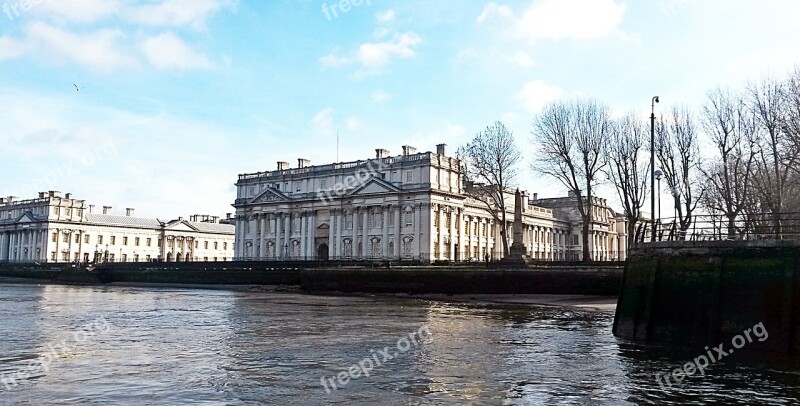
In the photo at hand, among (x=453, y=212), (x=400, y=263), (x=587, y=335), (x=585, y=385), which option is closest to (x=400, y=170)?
(x=453, y=212)

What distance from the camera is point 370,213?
9656 cm

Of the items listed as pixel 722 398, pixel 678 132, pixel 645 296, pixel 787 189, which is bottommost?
pixel 722 398

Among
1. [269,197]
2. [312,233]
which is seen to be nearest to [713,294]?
[312,233]

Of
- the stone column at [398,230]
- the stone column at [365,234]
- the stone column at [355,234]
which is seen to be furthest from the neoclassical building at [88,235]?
the stone column at [398,230]

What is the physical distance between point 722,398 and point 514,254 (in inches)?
1557

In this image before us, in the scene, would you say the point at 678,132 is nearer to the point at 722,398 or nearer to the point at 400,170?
the point at 722,398

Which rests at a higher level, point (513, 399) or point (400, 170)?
point (400, 170)

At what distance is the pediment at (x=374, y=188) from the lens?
93.1 m

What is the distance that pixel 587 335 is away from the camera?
81.6 ft

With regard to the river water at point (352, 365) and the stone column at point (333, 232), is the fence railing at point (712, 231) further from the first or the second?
the stone column at point (333, 232)

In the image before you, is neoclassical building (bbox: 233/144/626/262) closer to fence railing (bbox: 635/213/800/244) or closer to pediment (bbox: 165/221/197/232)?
pediment (bbox: 165/221/197/232)

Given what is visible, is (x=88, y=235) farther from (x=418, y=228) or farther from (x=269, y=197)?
(x=418, y=228)

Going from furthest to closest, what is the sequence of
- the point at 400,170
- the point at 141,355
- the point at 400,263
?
the point at 400,170 < the point at 400,263 < the point at 141,355

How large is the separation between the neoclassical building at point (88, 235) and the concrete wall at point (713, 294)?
11530 cm
